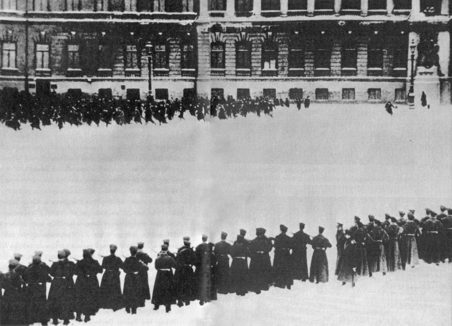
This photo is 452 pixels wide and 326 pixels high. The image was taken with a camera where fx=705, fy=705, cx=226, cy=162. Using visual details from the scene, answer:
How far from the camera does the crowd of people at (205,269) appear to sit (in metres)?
9.68

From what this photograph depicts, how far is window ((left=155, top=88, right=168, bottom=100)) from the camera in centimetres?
1402

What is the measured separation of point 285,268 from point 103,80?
22.1 ft

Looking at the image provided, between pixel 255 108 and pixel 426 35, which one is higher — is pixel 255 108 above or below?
below

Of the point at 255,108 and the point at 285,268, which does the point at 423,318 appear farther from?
the point at 255,108

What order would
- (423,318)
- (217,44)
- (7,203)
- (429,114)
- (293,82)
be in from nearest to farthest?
1. (423,318)
2. (7,203)
3. (429,114)
4. (217,44)
5. (293,82)

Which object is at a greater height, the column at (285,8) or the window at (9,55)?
the column at (285,8)

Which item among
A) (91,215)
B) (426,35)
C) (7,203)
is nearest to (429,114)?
(426,35)

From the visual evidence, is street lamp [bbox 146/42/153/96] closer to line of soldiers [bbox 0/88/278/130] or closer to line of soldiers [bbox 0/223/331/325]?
line of soldiers [bbox 0/88/278/130]

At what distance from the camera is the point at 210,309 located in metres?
9.73

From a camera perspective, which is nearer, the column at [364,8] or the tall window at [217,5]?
the tall window at [217,5]

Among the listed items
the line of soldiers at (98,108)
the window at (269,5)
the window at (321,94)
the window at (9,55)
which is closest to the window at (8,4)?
the window at (9,55)

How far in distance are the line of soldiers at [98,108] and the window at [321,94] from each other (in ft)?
2.17

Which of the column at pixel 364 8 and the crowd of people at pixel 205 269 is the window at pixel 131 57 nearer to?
the column at pixel 364 8

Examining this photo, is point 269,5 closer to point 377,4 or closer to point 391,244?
point 377,4
